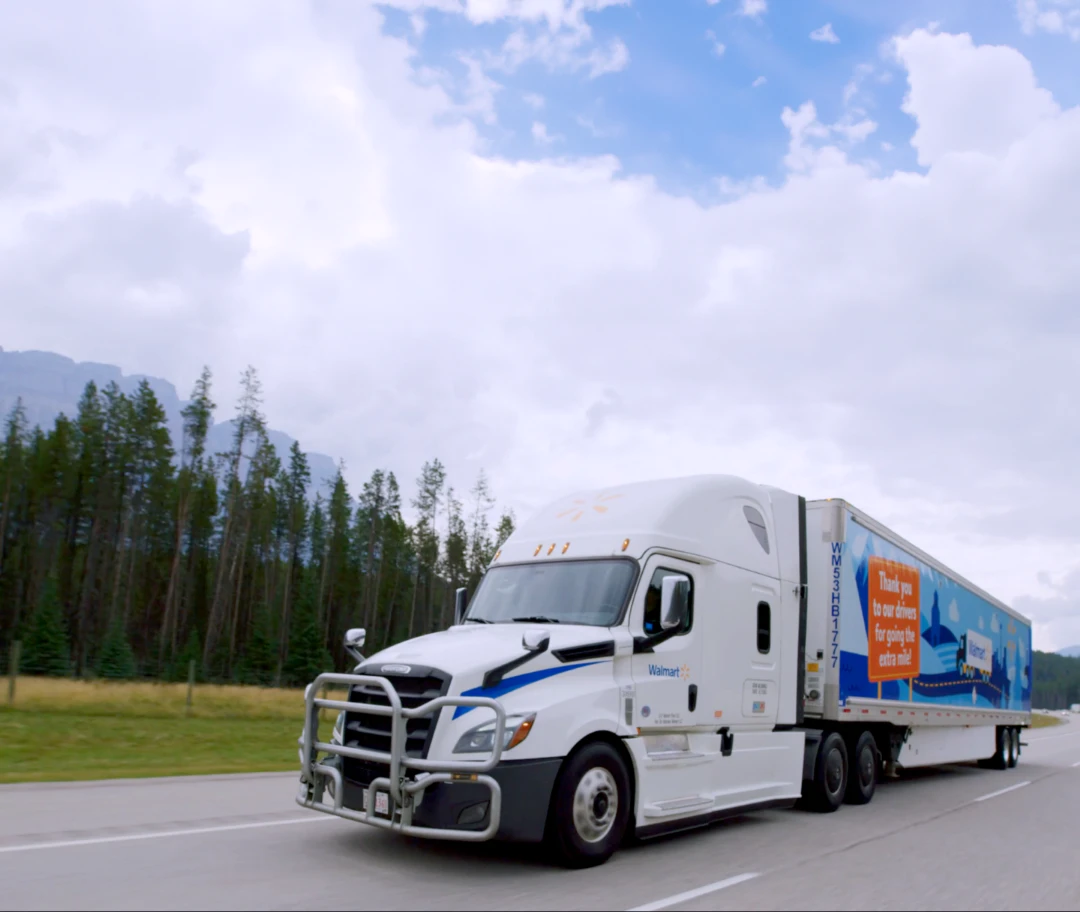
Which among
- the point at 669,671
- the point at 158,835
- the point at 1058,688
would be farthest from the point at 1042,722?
the point at 1058,688

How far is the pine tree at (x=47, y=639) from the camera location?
54250 mm

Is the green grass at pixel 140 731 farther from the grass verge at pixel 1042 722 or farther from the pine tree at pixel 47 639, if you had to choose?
the grass verge at pixel 1042 722

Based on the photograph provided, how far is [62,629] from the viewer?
2347 inches

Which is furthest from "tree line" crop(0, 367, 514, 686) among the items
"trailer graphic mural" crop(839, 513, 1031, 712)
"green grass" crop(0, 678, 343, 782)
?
"trailer graphic mural" crop(839, 513, 1031, 712)

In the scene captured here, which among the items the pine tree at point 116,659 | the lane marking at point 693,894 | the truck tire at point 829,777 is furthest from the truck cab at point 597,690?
the pine tree at point 116,659

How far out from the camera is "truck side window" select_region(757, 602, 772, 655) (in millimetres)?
9969

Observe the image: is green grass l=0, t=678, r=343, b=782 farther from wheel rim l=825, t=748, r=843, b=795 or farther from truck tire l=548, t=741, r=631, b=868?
wheel rim l=825, t=748, r=843, b=795

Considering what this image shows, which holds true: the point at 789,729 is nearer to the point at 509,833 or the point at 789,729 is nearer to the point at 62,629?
the point at 509,833

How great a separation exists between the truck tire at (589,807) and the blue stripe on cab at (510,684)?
63 centimetres

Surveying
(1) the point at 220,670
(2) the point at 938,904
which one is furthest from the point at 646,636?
(1) the point at 220,670

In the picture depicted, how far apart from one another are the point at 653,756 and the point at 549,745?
1.44 metres

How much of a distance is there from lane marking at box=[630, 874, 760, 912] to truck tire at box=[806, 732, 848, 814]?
4207 millimetres

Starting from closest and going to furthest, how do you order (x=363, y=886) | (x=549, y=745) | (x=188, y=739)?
(x=363, y=886) → (x=549, y=745) → (x=188, y=739)

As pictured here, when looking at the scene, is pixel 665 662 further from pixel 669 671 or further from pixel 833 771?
pixel 833 771
